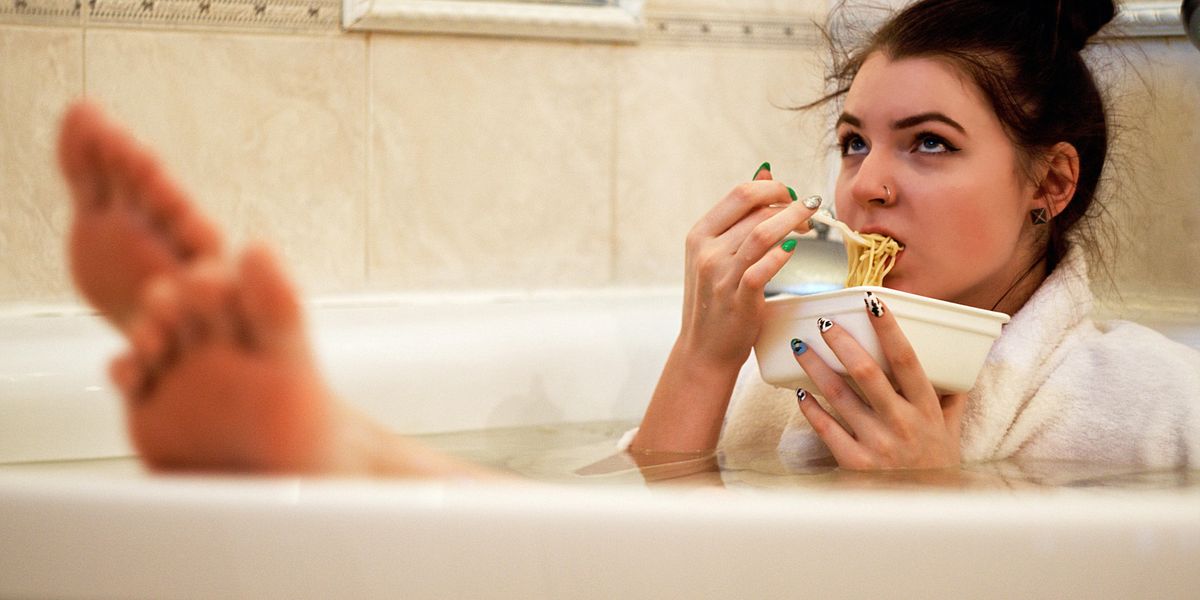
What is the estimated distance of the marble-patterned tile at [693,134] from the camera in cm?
200

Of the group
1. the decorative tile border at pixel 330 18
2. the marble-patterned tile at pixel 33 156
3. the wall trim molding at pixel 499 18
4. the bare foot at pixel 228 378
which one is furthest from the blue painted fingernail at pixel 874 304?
the marble-patterned tile at pixel 33 156

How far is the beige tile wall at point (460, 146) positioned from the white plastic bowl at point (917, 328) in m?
0.70

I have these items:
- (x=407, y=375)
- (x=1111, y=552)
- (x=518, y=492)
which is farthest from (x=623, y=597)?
(x=407, y=375)

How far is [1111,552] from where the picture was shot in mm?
586

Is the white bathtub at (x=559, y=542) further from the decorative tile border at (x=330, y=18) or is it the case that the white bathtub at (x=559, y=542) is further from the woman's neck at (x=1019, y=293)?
the decorative tile border at (x=330, y=18)

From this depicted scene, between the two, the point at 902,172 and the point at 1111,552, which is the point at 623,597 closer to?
the point at 1111,552

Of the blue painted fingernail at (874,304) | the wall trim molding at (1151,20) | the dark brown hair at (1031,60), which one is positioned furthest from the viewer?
the wall trim molding at (1151,20)

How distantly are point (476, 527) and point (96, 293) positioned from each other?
19cm

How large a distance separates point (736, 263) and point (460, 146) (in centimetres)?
89

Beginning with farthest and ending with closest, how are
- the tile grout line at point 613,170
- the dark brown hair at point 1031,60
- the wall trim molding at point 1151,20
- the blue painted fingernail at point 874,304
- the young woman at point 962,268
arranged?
the tile grout line at point 613,170 → the wall trim molding at point 1151,20 → the dark brown hair at point 1031,60 → the young woman at point 962,268 → the blue painted fingernail at point 874,304

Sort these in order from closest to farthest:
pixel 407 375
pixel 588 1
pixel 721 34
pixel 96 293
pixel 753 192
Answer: pixel 96 293, pixel 753 192, pixel 407 375, pixel 588 1, pixel 721 34

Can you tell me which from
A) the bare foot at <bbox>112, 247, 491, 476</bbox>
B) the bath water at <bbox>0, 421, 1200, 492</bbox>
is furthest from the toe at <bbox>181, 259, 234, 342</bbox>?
the bath water at <bbox>0, 421, 1200, 492</bbox>

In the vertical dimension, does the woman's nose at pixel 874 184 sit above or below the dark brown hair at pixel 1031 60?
below

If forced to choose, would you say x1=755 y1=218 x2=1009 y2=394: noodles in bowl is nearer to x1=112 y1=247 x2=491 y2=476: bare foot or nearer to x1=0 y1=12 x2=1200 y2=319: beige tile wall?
x1=112 y1=247 x2=491 y2=476: bare foot
